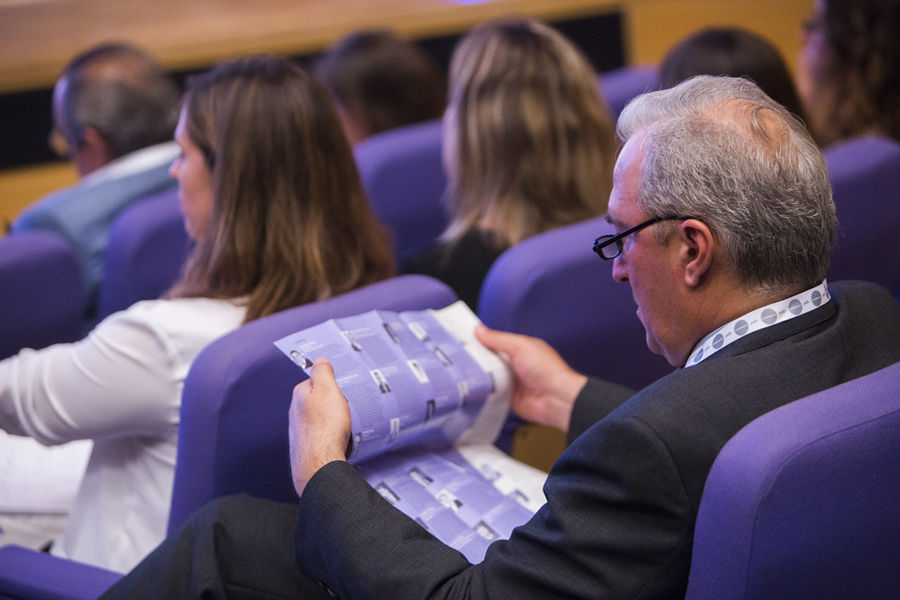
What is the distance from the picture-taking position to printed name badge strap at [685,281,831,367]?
1.21 m

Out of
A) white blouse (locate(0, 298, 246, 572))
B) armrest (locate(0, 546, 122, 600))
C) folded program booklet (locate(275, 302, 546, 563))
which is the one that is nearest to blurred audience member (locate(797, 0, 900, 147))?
folded program booklet (locate(275, 302, 546, 563))

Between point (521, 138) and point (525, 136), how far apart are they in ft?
0.04

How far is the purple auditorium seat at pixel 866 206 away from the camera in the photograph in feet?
6.76

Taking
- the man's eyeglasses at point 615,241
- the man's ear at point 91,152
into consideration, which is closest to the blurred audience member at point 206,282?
the man's eyeglasses at point 615,241

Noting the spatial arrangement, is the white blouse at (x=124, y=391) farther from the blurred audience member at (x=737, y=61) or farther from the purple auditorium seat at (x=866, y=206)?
the blurred audience member at (x=737, y=61)

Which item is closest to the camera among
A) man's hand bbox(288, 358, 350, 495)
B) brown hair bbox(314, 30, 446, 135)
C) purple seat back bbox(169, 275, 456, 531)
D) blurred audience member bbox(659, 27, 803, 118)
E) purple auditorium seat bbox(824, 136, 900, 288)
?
man's hand bbox(288, 358, 350, 495)

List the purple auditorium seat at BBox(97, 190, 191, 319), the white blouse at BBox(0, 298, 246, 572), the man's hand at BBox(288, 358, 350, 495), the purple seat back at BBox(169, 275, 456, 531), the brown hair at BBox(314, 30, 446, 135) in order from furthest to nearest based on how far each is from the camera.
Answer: the brown hair at BBox(314, 30, 446, 135) < the purple auditorium seat at BBox(97, 190, 191, 319) < the white blouse at BBox(0, 298, 246, 572) < the purple seat back at BBox(169, 275, 456, 531) < the man's hand at BBox(288, 358, 350, 495)

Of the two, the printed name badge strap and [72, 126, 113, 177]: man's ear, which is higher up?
the printed name badge strap

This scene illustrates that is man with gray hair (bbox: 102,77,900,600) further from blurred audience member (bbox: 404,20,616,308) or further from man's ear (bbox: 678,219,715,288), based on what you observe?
blurred audience member (bbox: 404,20,616,308)

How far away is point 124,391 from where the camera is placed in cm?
163

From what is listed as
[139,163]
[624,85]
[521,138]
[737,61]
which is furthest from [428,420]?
[624,85]

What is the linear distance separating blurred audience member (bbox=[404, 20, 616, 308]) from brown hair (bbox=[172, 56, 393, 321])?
1.64 feet

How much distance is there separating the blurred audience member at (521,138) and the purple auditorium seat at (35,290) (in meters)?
0.73

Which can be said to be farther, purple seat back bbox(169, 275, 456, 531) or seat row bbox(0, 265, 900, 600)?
purple seat back bbox(169, 275, 456, 531)
